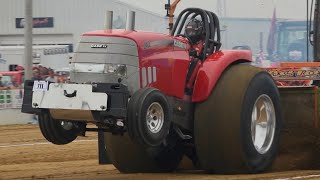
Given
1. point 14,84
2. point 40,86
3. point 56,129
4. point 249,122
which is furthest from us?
point 14,84

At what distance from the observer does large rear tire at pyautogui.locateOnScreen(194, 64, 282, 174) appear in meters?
7.63

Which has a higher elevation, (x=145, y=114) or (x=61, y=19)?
(x=61, y=19)

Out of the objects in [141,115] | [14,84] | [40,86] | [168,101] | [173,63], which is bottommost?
[14,84]

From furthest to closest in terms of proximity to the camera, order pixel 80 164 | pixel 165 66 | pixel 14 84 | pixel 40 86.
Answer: pixel 14 84
pixel 80 164
pixel 165 66
pixel 40 86

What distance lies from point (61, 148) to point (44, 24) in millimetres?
35875

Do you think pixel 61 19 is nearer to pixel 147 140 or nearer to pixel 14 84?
pixel 14 84

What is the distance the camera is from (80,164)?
34.8 feet

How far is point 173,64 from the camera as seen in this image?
25.2 feet

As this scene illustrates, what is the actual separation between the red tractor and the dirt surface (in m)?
0.31

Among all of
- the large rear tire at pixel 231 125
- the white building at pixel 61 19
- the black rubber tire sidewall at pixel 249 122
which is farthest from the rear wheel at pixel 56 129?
the white building at pixel 61 19

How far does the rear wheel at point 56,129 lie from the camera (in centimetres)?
719

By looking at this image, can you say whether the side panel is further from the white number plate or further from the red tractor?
the white number plate

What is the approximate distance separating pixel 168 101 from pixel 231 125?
0.91 m

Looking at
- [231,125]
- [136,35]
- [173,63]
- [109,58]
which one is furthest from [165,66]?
[231,125]
